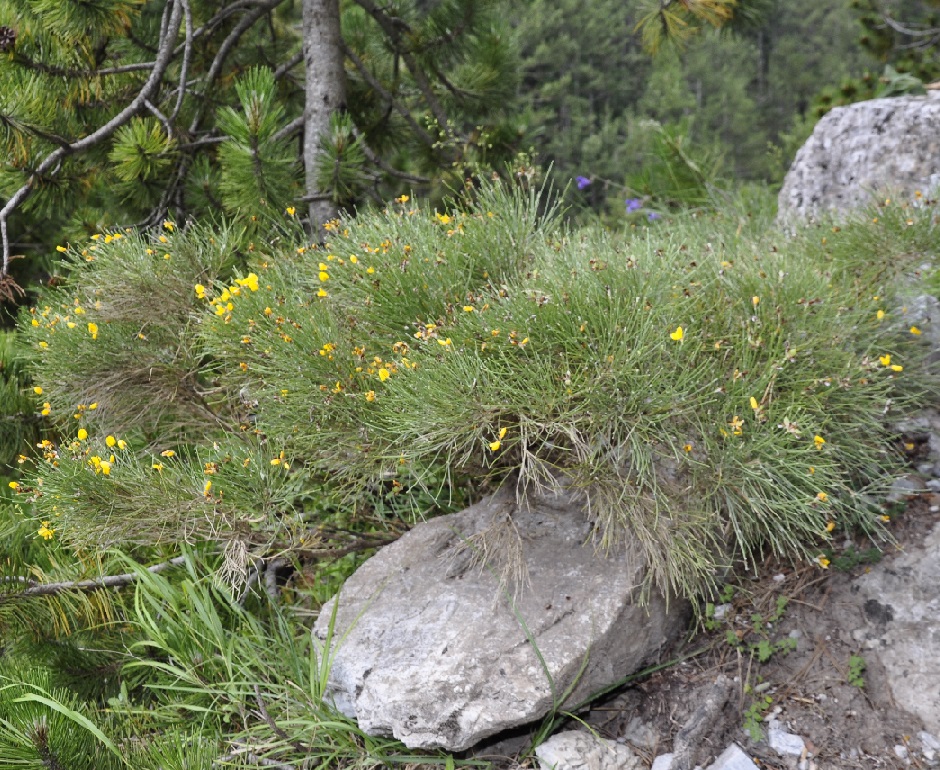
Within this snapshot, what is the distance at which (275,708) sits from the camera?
253 centimetres

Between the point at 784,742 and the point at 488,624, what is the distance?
909 mm

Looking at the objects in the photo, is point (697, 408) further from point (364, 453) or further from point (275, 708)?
point (275, 708)

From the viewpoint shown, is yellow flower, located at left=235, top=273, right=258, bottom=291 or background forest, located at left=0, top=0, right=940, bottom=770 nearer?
background forest, located at left=0, top=0, right=940, bottom=770

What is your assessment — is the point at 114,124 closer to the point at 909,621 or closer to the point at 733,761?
the point at 733,761

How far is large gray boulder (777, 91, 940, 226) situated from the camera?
4.00 m

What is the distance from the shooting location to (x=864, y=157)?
4227 mm

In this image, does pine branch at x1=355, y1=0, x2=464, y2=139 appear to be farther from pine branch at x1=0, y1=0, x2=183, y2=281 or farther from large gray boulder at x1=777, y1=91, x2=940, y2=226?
large gray boulder at x1=777, y1=91, x2=940, y2=226

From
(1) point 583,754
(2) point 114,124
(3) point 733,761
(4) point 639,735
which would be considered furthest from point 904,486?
(2) point 114,124

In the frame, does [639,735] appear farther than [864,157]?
No

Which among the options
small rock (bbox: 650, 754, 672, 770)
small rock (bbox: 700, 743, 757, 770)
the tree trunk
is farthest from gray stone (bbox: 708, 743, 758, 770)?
the tree trunk

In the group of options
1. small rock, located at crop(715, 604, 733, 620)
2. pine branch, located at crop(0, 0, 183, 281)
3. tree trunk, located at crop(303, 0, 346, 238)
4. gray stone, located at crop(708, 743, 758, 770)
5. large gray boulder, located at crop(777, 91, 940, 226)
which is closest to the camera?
gray stone, located at crop(708, 743, 758, 770)

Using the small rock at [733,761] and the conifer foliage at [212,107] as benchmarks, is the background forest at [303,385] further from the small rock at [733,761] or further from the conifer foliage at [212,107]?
the small rock at [733,761]

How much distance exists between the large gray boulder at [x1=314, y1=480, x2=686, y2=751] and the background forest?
121mm

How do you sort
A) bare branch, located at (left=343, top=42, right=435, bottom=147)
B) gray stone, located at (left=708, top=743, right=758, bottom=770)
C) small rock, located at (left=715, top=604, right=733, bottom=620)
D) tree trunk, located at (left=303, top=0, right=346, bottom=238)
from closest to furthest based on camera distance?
1. gray stone, located at (left=708, top=743, right=758, bottom=770)
2. small rock, located at (left=715, top=604, right=733, bottom=620)
3. tree trunk, located at (left=303, top=0, right=346, bottom=238)
4. bare branch, located at (left=343, top=42, right=435, bottom=147)
